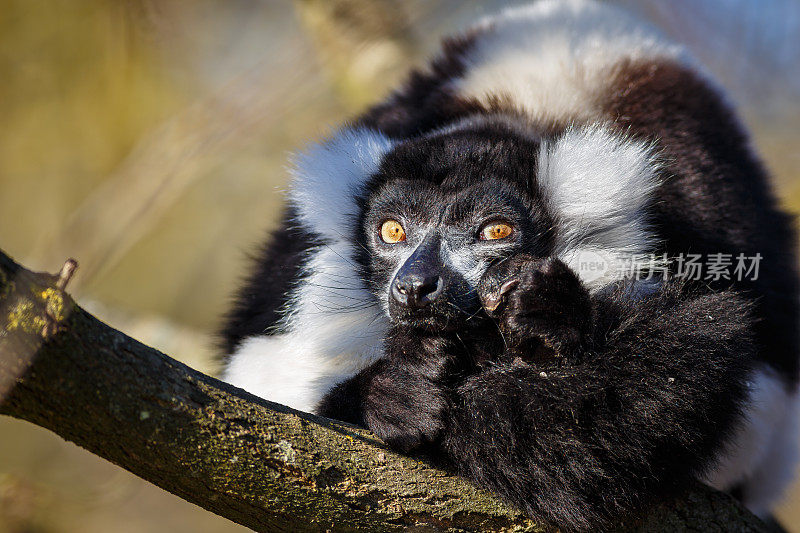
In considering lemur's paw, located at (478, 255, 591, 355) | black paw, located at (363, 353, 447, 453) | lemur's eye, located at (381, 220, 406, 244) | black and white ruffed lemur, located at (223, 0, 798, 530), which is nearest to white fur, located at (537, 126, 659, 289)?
black and white ruffed lemur, located at (223, 0, 798, 530)

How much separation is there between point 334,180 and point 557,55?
1.32 metres

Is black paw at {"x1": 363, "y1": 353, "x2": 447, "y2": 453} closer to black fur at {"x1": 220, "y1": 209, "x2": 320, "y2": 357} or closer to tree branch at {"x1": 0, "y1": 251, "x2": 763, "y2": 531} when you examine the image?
tree branch at {"x1": 0, "y1": 251, "x2": 763, "y2": 531}

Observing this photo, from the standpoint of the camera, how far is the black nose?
8.40ft

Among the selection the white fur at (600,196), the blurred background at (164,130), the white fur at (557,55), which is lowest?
the blurred background at (164,130)

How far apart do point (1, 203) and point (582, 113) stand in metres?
8.86

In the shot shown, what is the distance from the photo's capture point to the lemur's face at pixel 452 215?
8.94 ft

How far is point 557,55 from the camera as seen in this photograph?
11.9ft

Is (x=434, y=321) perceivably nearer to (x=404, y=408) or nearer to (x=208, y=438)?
(x=404, y=408)

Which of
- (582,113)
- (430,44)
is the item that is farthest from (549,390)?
(430,44)

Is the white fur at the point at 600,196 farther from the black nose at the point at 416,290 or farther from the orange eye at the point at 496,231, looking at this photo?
the black nose at the point at 416,290

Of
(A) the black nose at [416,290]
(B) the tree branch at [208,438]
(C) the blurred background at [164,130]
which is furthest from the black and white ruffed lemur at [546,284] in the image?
(C) the blurred background at [164,130]

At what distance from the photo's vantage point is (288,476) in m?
1.91

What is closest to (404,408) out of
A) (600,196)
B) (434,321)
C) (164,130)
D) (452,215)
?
(434,321)

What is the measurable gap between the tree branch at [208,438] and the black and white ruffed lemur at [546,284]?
131 millimetres
